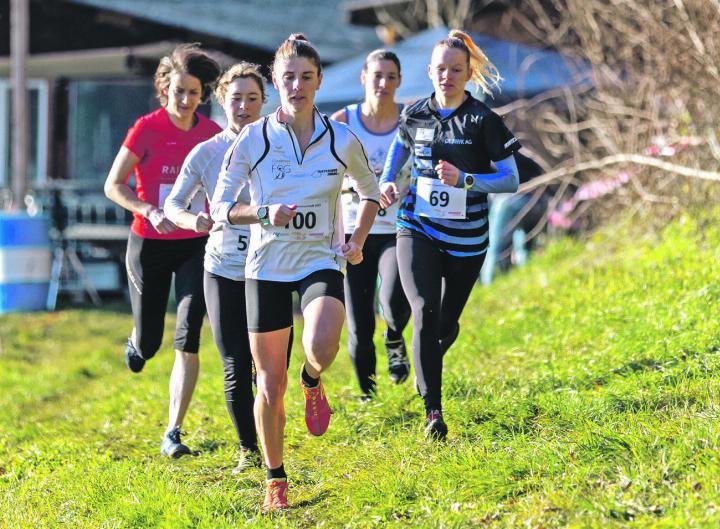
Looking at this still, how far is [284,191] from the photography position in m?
5.32

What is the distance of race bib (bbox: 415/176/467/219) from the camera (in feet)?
20.7

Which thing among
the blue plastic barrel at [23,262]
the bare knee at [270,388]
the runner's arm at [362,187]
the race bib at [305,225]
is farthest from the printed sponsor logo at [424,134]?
the blue plastic barrel at [23,262]

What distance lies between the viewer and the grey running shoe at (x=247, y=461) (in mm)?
6121

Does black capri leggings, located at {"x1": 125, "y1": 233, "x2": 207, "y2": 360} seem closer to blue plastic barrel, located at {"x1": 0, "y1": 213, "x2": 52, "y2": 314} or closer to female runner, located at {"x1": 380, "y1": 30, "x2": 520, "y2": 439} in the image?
female runner, located at {"x1": 380, "y1": 30, "x2": 520, "y2": 439}

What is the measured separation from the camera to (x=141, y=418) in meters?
8.20

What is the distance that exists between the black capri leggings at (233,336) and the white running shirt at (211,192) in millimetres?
68

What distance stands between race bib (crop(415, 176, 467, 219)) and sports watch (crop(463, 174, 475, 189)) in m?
0.28

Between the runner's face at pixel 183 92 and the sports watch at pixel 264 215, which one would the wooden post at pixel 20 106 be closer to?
the runner's face at pixel 183 92

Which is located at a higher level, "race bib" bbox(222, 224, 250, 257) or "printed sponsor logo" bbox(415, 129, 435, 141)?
"printed sponsor logo" bbox(415, 129, 435, 141)

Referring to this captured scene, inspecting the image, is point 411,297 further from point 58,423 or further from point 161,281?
point 58,423

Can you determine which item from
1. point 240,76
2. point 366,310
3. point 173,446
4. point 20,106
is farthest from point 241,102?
point 20,106

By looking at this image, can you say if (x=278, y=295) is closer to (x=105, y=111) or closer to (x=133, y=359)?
(x=133, y=359)

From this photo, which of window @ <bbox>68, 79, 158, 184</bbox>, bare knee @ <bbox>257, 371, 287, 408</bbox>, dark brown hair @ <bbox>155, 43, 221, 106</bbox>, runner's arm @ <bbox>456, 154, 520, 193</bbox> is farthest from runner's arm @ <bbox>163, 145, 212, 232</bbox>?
window @ <bbox>68, 79, 158, 184</bbox>

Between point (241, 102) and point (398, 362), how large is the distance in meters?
2.05
